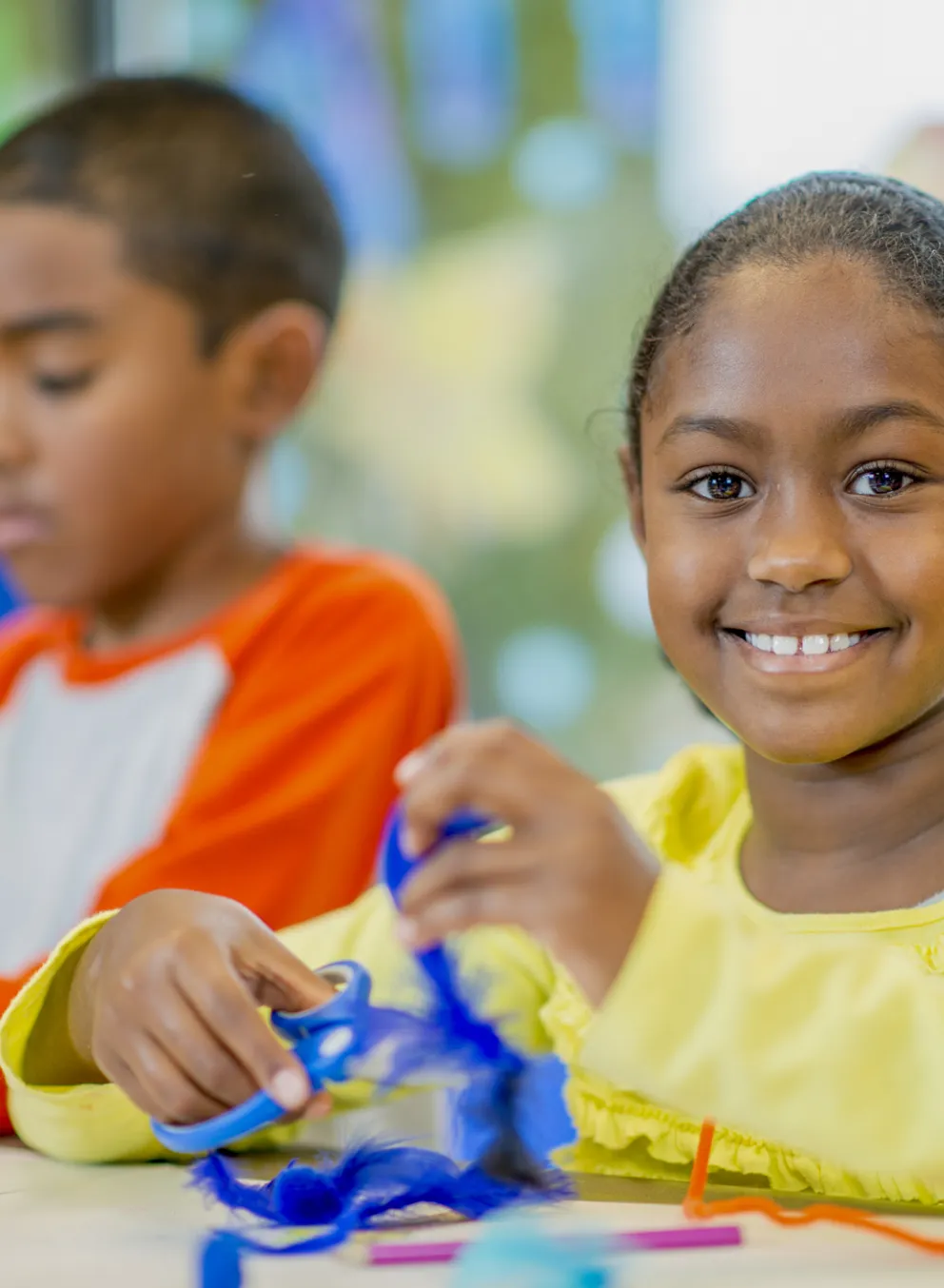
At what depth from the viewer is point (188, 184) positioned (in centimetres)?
144

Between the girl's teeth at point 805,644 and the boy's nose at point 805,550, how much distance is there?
3cm

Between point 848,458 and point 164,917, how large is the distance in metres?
Result: 0.39

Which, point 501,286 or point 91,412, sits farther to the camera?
point 501,286

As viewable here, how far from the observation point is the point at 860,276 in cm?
85

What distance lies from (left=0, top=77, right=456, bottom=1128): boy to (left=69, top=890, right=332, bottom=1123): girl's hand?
391 mm

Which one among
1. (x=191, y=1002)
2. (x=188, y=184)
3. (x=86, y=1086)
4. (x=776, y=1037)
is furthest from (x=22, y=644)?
(x=776, y=1037)

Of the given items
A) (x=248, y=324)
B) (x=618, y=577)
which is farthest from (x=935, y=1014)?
(x=618, y=577)

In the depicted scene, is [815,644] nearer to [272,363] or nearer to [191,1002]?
[191,1002]

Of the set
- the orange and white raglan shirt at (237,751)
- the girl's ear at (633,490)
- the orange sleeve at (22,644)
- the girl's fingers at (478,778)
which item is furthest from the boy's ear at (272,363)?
the girl's fingers at (478,778)

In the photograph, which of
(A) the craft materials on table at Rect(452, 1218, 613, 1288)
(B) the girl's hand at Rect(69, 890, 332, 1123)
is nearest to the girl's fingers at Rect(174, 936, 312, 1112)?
(B) the girl's hand at Rect(69, 890, 332, 1123)

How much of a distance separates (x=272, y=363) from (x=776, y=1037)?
0.92m

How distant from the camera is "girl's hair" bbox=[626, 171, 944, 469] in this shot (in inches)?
34.2

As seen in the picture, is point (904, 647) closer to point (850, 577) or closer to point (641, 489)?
point (850, 577)

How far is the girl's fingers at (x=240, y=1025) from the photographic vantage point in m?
0.77
